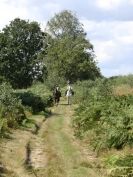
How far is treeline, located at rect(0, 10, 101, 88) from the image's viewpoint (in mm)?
77375

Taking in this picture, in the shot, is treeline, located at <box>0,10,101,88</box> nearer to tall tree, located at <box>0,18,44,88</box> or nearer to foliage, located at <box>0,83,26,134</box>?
tall tree, located at <box>0,18,44,88</box>

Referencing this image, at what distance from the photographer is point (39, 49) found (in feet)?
327

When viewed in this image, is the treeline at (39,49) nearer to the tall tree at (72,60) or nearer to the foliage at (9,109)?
the tall tree at (72,60)

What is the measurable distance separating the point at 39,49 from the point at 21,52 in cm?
381

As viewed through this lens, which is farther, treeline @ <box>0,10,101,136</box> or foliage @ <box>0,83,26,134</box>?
treeline @ <box>0,10,101,136</box>

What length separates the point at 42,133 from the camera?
26219 millimetres

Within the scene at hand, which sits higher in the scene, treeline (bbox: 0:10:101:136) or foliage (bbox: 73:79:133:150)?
treeline (bbox: 0:10:101:136)

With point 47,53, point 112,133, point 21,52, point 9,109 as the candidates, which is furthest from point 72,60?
point 112,133

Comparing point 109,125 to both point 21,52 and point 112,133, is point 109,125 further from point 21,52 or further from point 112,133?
point 21,52

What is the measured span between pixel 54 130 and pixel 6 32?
73861 millimetres

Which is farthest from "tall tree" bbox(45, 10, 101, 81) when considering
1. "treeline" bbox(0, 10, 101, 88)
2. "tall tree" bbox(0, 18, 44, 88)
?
"tall tree" bbox(0, 18, 44, 88)

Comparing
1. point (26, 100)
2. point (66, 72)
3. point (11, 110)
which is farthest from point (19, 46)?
point (11, 110)

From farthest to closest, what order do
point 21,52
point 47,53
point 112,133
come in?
point 21,52, point 47,53, point 112,133

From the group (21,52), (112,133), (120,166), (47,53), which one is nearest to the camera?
(120,166)
